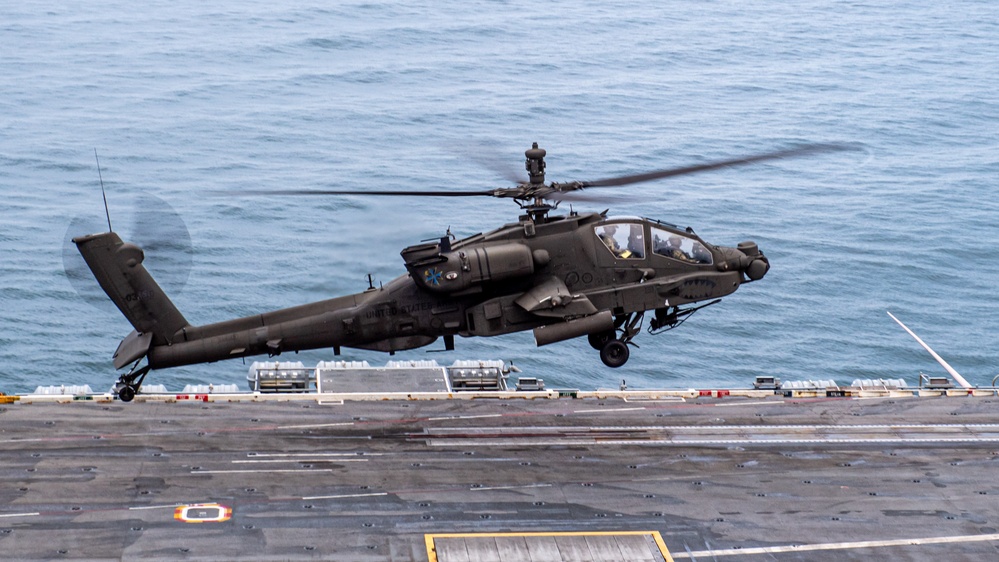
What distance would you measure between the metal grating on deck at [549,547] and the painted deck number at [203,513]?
4966 mm

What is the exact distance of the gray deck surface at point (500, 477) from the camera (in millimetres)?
28234

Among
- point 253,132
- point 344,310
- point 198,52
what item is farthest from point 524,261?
point 198,52

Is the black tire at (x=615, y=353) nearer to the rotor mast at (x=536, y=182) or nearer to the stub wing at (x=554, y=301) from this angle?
the stub wing at (x=554, y=301)

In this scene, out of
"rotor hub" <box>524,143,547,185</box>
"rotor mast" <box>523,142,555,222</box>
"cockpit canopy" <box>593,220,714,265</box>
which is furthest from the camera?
"cockpit canopy" <box>593,220,714,265</box>

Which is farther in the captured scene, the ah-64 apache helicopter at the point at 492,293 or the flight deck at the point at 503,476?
the ah-64 apache helicopter at the point at 492,293

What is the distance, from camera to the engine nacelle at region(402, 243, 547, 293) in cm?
3123

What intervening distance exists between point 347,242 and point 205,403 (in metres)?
6.61

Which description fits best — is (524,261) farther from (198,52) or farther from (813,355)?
(198,52)

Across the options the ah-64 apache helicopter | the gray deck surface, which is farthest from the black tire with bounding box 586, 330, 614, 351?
the gray deck surface

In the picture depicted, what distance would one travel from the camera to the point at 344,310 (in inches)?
1268

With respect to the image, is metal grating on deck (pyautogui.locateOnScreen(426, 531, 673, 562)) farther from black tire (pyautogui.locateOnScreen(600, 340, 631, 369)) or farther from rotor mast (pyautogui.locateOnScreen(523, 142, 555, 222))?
rotor mast (pyautogui.locateOnScreen(523, 142, 555, 222))

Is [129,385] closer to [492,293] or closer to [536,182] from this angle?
[492,293]

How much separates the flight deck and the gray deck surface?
0.07 m

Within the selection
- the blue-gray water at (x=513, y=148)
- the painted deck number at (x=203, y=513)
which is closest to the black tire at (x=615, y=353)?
the blue-gray water at (x=513, y=148)
